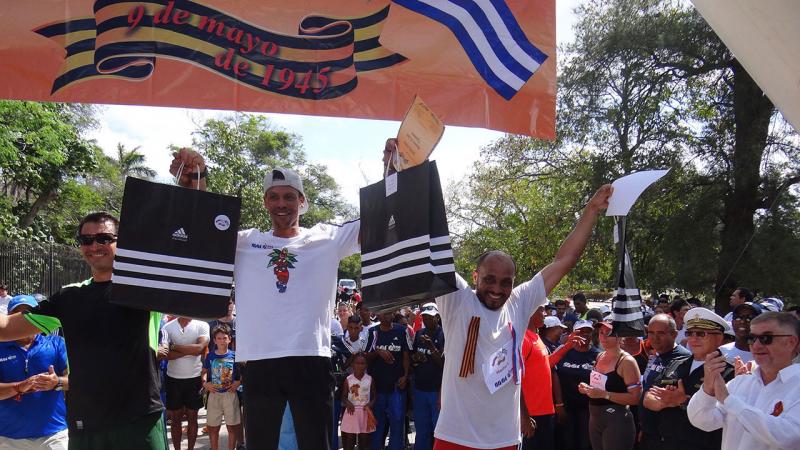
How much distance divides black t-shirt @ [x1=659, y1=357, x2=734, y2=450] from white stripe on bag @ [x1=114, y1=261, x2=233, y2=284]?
12.4ft

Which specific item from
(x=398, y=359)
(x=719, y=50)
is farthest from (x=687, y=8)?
(x=398, y=359)

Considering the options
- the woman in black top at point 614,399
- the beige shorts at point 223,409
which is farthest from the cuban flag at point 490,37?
the beige shorts at point 223,409

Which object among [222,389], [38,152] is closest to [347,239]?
[222,389]

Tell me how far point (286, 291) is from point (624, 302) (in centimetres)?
204

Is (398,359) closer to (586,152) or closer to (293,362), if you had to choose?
(293,362)

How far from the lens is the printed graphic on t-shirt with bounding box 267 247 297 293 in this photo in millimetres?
3936

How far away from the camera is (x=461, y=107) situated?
4961 mm

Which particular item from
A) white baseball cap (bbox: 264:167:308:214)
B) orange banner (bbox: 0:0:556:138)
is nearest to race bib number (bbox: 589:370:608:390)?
orange banner (bbox: 0:0:556:138)

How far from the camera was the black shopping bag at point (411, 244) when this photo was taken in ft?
11.5

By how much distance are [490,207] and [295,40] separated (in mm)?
29701

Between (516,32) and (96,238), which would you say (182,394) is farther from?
(516,32)

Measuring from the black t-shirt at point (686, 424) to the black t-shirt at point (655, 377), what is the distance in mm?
266

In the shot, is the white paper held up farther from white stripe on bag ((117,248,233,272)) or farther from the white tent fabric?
white stripe on bag ((117,248,233,272))

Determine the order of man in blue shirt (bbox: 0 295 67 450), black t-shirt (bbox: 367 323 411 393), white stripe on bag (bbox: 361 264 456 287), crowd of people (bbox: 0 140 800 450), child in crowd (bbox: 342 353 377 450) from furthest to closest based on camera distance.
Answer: black t-shirt (bbox: 367 323 411 393) → child in crowd (bbox: 342 353 377 450) → man in blue shirt (bbox: 0 295 67 450) → crowd of people (bbox: 0 140 800 450) → white stripe on bag (bbox: 361 264 456 287)
